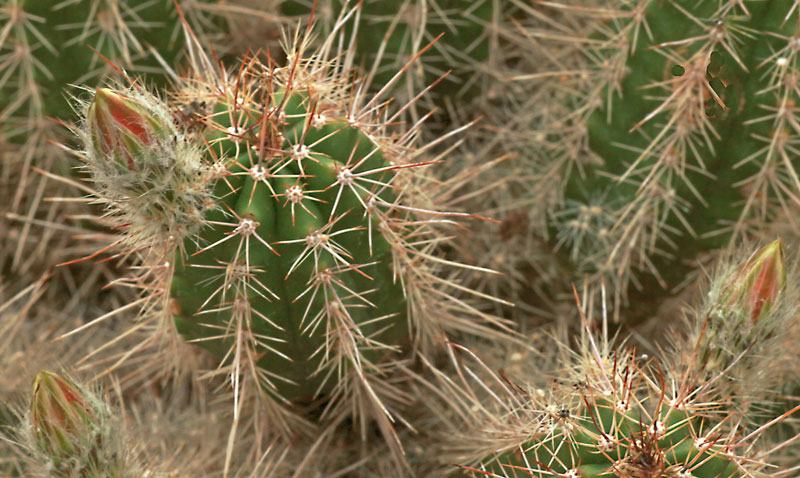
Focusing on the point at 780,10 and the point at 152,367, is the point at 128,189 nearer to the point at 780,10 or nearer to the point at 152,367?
the point at 152,367

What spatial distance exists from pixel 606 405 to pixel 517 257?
0.59 meters

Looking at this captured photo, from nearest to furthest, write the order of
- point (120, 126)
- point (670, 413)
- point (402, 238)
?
point (120, 126) → point (670, 413) → point (402, 238)

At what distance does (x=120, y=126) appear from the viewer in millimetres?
896

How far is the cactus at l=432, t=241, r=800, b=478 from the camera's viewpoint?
971 mm

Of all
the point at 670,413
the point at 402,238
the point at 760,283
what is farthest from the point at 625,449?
the point at 402,238

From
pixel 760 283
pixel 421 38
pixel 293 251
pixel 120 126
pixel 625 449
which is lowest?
pixel 625 449

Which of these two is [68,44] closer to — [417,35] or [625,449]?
[417,35]

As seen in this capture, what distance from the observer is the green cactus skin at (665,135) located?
4.08 feet

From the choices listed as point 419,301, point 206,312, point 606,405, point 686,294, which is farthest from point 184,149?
point 686,294

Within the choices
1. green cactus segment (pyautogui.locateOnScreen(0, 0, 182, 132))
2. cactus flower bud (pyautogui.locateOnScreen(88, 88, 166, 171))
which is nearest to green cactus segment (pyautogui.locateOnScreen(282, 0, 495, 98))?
green cactus segment (pyautogui.locateOnScreen(0, 0, 182, 132))

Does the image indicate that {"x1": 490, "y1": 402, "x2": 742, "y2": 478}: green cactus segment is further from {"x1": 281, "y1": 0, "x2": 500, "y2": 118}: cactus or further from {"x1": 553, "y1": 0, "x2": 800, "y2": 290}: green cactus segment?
{"x1": 281, "y1": 0, "x2": 500, "y2": 118}: cactus

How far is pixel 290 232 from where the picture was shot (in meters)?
1.05

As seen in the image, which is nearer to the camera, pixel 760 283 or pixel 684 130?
pixel 760 283

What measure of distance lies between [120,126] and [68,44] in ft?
2.17
